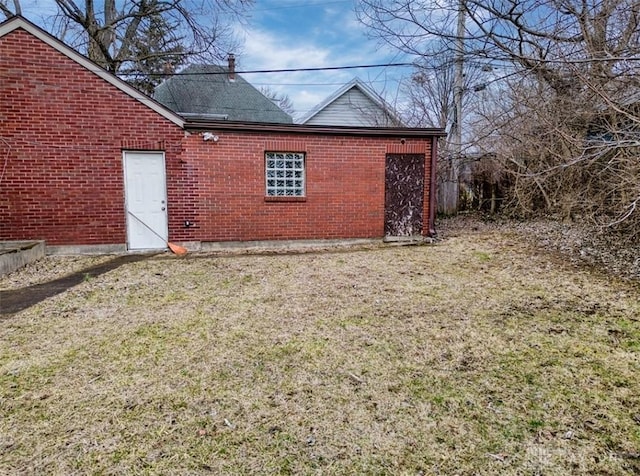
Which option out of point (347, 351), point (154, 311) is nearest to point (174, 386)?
point (347, 351)

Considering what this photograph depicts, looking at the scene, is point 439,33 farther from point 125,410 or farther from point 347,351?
point 125,410

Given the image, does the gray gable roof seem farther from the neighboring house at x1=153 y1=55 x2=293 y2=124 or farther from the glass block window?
the glass block window

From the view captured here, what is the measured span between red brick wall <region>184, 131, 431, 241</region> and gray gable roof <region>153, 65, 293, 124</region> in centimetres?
771

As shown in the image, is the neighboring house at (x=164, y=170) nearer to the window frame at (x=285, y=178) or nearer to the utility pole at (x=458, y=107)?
the window frame at (x=285, y=178)

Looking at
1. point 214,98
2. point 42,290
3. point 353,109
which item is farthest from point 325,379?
point 214,98

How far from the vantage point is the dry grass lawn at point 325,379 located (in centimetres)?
207

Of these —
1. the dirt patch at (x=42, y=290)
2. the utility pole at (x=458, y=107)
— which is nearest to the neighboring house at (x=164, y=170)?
the dirt patch at (x=42, y=290)

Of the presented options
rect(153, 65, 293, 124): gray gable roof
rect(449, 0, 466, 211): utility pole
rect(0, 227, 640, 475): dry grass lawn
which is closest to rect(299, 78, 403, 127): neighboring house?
rect(153, 65, 293, 124): gray gable roof

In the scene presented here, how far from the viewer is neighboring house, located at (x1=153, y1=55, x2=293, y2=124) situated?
15.5 metres

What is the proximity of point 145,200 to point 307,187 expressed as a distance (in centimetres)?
345

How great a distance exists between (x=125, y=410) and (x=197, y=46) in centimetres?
1426

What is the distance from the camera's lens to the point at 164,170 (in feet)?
25.6

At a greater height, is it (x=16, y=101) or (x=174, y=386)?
(x=16, y=101)

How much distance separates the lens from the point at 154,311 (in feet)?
14.5
